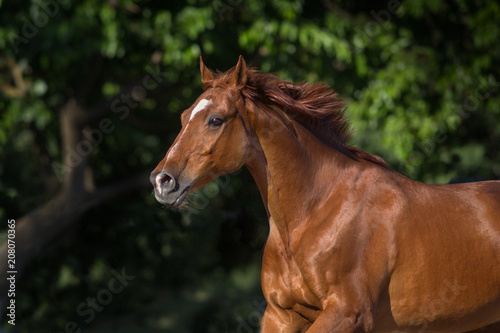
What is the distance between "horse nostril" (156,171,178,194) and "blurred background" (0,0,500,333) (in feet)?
12.7

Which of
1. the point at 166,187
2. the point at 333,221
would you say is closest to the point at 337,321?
the point at 333,221

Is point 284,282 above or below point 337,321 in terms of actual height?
below

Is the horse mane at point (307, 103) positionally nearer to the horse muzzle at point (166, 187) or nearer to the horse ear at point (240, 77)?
the horse ear at point (240, 77)

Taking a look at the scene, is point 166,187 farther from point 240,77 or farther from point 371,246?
point 371,246

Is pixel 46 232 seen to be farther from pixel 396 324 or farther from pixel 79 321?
pixel 396 324

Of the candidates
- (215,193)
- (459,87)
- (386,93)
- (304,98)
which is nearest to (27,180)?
(215,193)

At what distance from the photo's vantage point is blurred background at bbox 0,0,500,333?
7.01 metres

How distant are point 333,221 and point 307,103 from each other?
63 centimetres

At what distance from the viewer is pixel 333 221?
9.82ft

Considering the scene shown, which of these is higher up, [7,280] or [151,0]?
[151,0]

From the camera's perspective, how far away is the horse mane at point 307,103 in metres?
3.09

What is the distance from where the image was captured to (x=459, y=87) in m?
7.82

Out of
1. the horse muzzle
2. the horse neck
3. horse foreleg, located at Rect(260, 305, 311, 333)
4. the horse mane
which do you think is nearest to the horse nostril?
the horse muzzle

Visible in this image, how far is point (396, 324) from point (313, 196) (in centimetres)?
73
